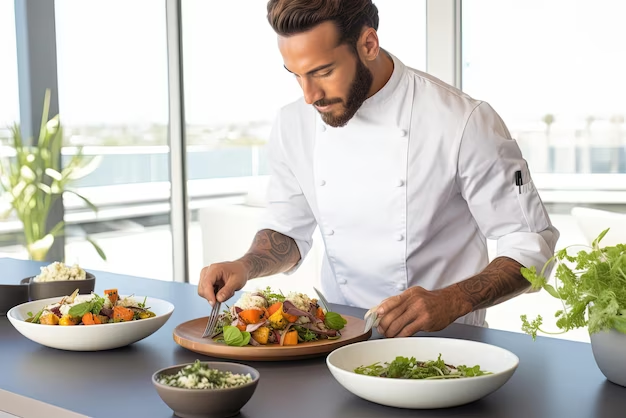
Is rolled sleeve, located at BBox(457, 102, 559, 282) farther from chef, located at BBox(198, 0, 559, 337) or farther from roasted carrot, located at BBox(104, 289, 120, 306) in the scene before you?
roasted carrot, located at BBox(104, 289, 120, 306)

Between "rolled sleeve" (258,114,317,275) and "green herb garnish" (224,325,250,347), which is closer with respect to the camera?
"green herb garnish" (224,325,250,347)

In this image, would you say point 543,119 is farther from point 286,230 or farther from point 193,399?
point 193,399

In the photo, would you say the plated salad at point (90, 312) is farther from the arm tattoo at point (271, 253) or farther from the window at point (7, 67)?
the window at point (7, 67)

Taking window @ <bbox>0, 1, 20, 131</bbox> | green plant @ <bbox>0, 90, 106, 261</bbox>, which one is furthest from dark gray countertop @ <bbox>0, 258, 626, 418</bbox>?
window @ <bbox>0, 1, 20, 131</bbox>

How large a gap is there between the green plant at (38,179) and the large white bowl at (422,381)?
13.0ft

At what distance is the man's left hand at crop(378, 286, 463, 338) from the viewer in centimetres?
163

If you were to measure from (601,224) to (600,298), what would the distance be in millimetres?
2841

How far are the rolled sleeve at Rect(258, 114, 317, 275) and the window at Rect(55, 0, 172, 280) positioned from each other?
10.4 feet

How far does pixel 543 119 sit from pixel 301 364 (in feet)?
10.8

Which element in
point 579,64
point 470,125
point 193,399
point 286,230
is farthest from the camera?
point 579,64

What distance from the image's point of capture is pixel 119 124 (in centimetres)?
560

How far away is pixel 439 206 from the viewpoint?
2.23 meters

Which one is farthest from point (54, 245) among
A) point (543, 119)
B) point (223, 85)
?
point (543, 119)

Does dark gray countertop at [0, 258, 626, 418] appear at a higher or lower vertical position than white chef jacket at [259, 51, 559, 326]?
lower
